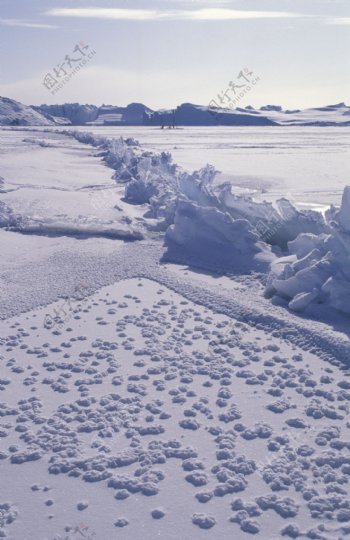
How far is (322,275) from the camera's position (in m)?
4.52

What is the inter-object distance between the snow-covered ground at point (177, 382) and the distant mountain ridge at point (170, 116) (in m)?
39.8

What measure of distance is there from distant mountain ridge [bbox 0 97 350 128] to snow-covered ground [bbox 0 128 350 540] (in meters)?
39.8

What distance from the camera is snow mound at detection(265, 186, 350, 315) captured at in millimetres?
4340

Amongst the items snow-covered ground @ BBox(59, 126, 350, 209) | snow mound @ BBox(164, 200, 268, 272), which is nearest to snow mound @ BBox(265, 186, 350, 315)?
snow mound @ BBox(164, 200, 268, 272)

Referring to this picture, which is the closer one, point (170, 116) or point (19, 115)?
point (19, 115)

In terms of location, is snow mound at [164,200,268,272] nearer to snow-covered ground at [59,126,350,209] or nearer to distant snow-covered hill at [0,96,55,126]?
snow-covered ground at [59,126,350,209]

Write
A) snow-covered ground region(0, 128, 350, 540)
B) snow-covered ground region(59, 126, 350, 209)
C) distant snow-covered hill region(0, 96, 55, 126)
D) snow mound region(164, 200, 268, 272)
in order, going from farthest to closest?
1. distant snow-covered hill region(0, 96, 55, 126)
2. snow-covered ground region(59, 126, 350, 209)
3. snow mound region(164, 200, 268, 272)
4. snow-covered ground region(0, 128, 350, 540)

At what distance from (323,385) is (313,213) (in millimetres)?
3228

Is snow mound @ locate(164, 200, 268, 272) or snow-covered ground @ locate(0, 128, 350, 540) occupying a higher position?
snow mound @ locate(164, 200, 268, 272)

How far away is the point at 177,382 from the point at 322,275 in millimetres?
1729

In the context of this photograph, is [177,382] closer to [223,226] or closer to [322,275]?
[322,275]

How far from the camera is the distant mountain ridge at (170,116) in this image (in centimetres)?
4894

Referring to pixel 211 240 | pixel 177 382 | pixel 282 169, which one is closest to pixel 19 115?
pixel 282 169

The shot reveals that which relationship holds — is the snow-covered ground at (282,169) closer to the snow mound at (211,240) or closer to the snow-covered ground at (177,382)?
the snow mound at (211,240)
